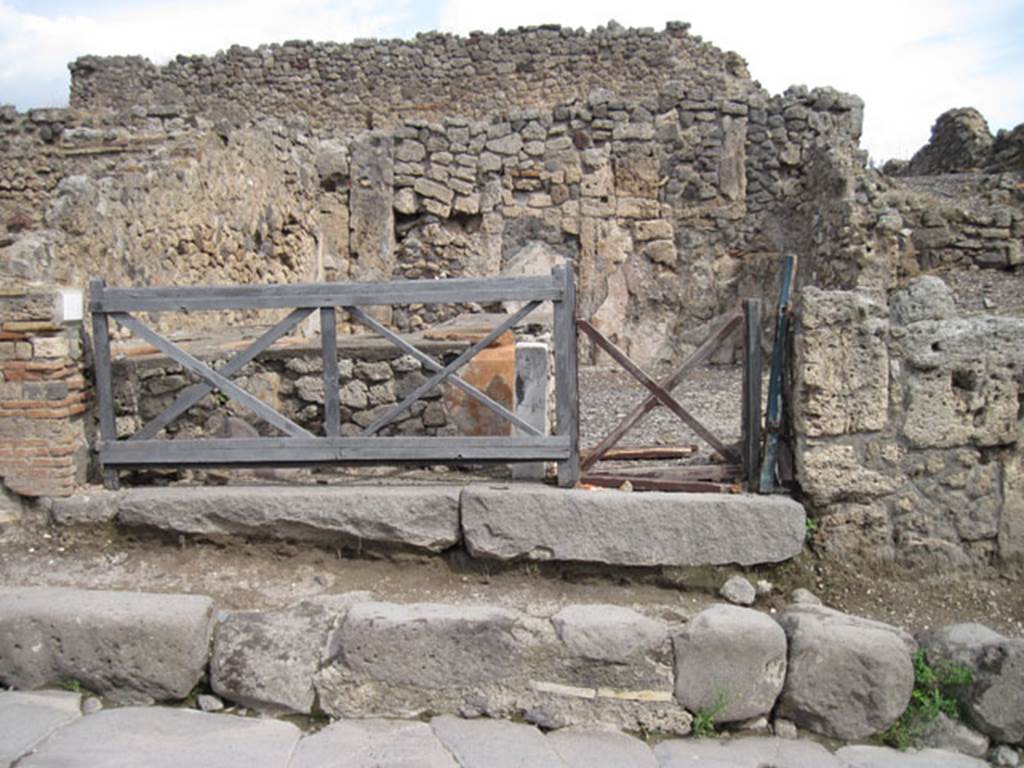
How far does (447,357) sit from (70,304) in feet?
6.20

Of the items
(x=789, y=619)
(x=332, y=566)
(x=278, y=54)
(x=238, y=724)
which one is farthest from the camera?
(x=278, y=54)

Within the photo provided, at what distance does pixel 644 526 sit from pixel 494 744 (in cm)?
117

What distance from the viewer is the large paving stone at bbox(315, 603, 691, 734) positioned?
350cm

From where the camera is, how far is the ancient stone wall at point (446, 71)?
57.7 ft

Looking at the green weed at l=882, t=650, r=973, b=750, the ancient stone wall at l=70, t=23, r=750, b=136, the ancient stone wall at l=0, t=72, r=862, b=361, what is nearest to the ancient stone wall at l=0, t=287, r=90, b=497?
the green weed at l=882, t=650, r=973, b=750

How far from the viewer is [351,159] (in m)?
9.87

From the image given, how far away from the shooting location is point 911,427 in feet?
13.4

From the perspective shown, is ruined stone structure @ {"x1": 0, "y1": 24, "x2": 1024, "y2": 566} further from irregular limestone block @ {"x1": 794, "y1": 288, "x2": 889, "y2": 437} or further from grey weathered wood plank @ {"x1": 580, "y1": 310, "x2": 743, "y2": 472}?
grey weathered wood plank @ {"x1": 580, "y1": 310, "x2": 743, "y2": 472}

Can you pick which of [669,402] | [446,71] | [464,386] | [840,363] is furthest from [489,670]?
[446,71]

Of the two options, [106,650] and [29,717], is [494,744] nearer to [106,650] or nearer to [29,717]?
[106,650]

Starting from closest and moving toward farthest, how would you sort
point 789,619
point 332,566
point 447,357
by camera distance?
point 789,619
point 332,566
point 447,357

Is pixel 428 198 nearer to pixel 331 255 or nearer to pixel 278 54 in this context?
pixel 331 255

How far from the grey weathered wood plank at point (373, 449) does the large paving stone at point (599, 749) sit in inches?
49.1

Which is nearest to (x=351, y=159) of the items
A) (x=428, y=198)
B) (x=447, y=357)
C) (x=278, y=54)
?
(x=428, y=198)
